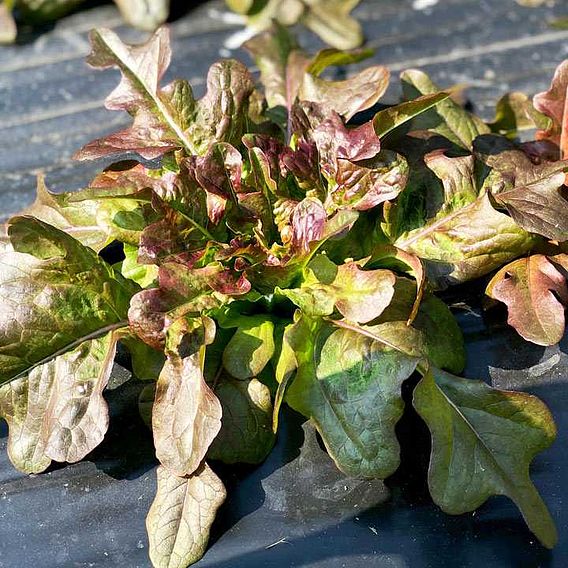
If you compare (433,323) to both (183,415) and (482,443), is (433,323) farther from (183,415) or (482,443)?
(183,415)

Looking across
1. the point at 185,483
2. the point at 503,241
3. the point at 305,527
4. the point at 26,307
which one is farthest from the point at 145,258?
the point at 503,241

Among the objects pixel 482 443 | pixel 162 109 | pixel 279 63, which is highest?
pixel 162 109

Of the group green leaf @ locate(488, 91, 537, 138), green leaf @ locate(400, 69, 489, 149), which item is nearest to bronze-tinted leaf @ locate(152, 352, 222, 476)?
green leaf @ locate(400, 69, 489, 149)

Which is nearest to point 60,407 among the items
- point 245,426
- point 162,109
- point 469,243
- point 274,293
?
point 245,426

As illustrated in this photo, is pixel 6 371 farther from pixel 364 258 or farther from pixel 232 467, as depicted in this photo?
pixel 364 258

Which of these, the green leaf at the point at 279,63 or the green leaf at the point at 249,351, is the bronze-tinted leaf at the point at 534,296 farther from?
the green leaf at the point at 279,63
